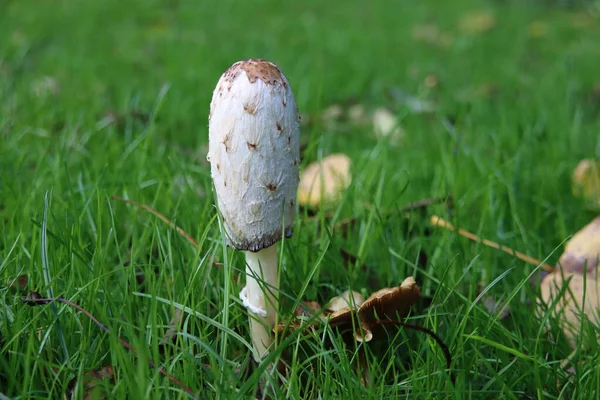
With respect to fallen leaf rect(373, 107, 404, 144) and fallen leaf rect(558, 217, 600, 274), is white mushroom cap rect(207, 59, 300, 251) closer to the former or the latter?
fallen leaf rect(558, 217, 600, 274)

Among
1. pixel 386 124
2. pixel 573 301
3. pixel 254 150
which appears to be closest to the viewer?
pixel 254 150

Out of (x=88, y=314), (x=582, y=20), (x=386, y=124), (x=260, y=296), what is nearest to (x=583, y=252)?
(x=260, y=296)

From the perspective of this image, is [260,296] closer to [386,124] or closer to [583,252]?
[583,252]

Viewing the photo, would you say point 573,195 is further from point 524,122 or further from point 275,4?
point 275,4

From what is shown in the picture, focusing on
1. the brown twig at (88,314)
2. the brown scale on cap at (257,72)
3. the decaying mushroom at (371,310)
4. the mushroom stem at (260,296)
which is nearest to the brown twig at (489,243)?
the decaying mushroom at (371,310)

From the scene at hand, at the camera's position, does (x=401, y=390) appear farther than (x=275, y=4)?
No

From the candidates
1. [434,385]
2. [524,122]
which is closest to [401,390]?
[434,385]

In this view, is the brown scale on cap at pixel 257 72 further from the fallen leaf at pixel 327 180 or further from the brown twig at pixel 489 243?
the fallen leaf at pixel 327 180
